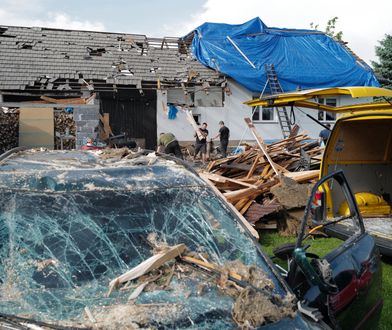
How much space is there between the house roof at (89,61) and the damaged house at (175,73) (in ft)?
0.13

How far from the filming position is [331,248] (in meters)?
6.59

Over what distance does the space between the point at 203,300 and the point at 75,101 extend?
15832 mm

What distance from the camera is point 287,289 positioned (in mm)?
2748

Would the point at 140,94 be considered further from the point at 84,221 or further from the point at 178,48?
the point at 84,221

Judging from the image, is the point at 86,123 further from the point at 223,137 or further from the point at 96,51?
the point at 96,51

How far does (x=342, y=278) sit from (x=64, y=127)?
13.4 m

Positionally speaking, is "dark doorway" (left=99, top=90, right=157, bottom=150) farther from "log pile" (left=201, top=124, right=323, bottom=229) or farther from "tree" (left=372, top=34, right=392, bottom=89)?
"tree" (left=372, top=34, right=392, bottom=89)

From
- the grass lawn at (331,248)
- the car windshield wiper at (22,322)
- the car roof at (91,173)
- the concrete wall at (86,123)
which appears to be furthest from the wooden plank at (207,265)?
the concrete wall at (86,123)

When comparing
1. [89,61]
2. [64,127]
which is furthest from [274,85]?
[64,127]

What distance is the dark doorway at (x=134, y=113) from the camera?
18.9 metres

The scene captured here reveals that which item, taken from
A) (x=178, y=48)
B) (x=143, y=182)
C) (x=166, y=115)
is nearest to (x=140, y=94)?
(x=166, y=115)

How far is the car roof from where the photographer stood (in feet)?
10.2

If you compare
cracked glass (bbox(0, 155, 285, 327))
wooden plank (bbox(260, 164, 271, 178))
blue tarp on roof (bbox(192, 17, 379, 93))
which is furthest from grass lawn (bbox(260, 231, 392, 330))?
blue tarp on roof (bbox(192, 17, 379, 93))

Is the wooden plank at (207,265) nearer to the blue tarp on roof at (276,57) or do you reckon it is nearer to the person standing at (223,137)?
the person standing at (223,137)
